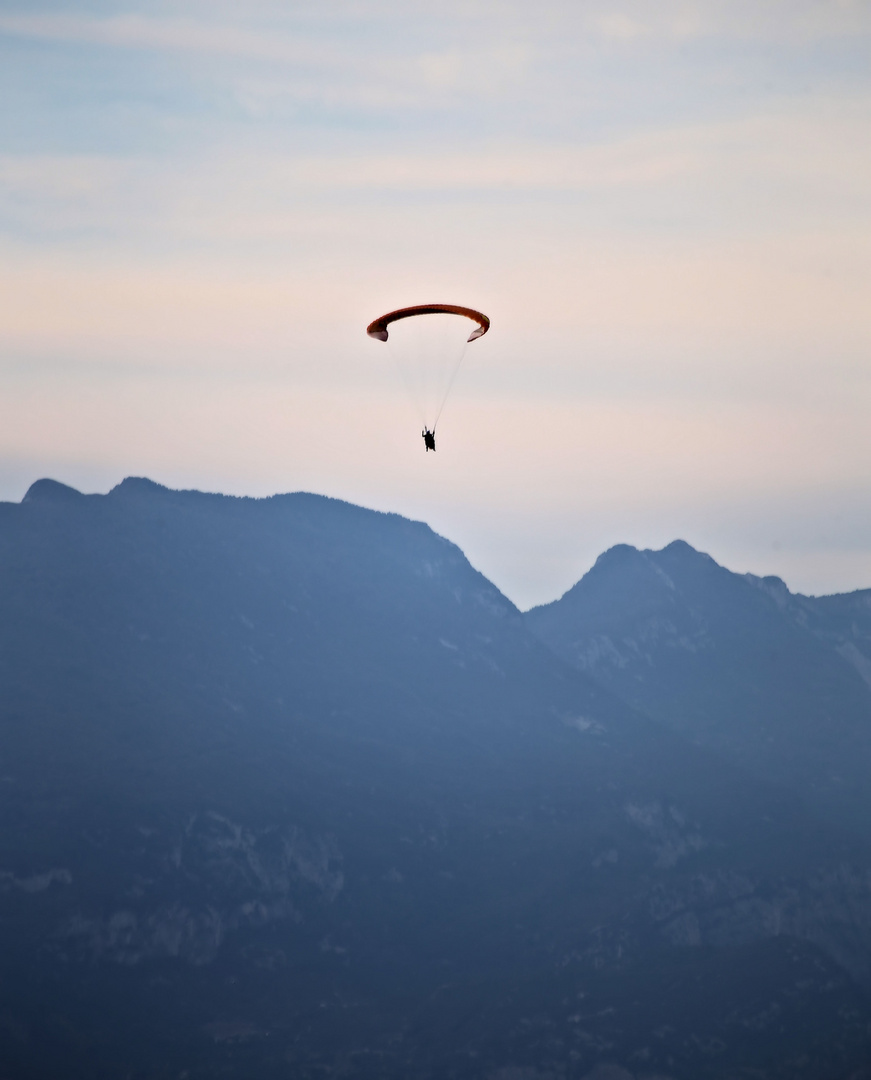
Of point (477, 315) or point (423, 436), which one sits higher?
point (477, 315)

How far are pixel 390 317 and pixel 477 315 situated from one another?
8.79m

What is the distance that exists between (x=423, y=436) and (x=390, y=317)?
12.9m

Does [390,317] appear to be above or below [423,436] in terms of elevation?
above

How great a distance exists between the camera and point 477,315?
6339 inches

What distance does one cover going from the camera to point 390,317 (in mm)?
163625

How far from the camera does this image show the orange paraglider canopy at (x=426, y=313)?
6280 inches

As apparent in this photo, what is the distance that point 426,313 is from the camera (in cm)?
15938

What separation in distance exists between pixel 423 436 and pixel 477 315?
42.1 ft

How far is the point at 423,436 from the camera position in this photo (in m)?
160

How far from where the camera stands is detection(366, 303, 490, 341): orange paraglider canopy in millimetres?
159500
